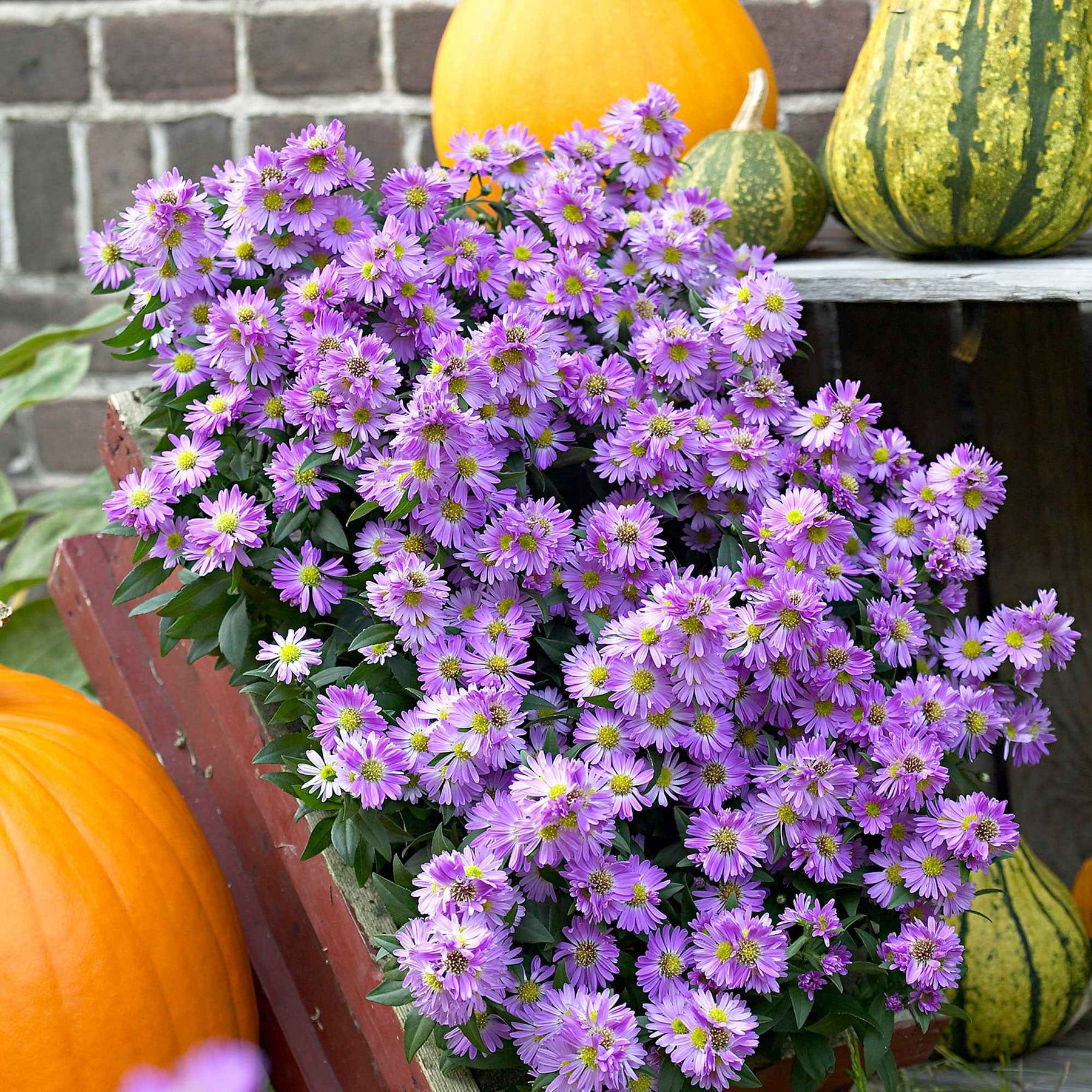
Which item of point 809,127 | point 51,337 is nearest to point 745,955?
point 51,337

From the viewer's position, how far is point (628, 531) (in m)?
0.75

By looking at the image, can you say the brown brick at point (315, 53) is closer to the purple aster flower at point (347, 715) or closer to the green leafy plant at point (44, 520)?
the green leafy plant at point (44, 520)

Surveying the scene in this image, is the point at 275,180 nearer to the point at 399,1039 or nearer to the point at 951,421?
the point at 399,1039

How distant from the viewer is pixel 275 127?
5.41 feet

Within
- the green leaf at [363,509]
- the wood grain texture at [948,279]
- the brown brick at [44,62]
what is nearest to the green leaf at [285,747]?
the green leaf at [363,509]

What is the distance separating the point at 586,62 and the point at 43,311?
0.97m

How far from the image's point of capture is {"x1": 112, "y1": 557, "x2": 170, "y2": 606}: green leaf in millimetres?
810

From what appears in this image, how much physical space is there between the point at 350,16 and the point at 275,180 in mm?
961

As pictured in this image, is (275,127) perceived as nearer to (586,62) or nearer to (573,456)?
(586,62)

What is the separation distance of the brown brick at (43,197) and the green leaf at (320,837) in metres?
1.30

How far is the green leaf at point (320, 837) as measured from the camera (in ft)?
2.35

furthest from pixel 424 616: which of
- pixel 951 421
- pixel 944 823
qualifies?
pixel 951 421

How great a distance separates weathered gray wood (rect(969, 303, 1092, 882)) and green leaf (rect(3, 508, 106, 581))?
1.09 m

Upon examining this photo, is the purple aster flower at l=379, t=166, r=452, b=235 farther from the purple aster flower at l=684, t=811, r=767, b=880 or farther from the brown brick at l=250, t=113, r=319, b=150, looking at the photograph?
the brown brick at l=250, t=113, r=319, b=150
